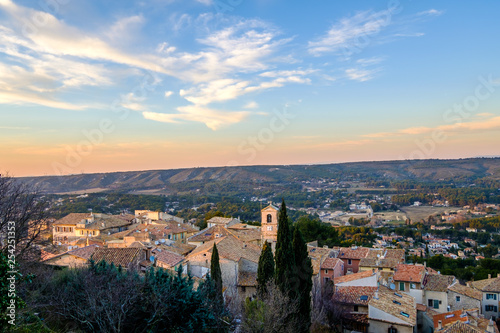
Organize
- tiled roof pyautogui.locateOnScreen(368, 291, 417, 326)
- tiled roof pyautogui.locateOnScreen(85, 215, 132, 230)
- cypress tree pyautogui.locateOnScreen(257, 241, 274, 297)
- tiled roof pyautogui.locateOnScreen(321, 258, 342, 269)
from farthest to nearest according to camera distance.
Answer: tiled roof pyautogui.locateOnScreen(85, 215, 132, 230) → tiled roof pyautogui.locateOnScreen(321, 258, 342, 269) → tiled roof pyautogui.locateOnScreen(368, 291, 417, 326) → cypress tree pyautogui.locateOnScreen(257, 241, 274, 297)

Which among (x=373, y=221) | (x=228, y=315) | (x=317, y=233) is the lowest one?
(x=373, y=221)

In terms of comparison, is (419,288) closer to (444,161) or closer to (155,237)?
(155,237)

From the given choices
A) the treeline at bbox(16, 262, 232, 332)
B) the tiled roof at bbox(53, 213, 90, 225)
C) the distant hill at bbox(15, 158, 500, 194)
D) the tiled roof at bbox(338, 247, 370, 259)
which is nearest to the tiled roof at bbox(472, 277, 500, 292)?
the tiled roof at bbox(338, 247, 370, 259)

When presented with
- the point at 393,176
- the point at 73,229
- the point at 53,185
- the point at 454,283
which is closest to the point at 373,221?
the point at 454,283

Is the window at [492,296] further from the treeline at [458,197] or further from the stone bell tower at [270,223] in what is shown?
the treeline at [458,197]

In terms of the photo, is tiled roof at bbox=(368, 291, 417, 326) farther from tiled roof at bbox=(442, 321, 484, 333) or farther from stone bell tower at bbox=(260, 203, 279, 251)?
stone bell tower at bbox=(260, 203, 279, 251)

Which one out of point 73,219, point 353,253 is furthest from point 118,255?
point 73,219

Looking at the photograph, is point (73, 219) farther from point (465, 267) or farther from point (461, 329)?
point (465, 267)

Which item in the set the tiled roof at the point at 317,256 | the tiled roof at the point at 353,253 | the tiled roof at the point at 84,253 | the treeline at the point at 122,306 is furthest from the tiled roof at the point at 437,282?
the tiled roof at the point at 84,253
